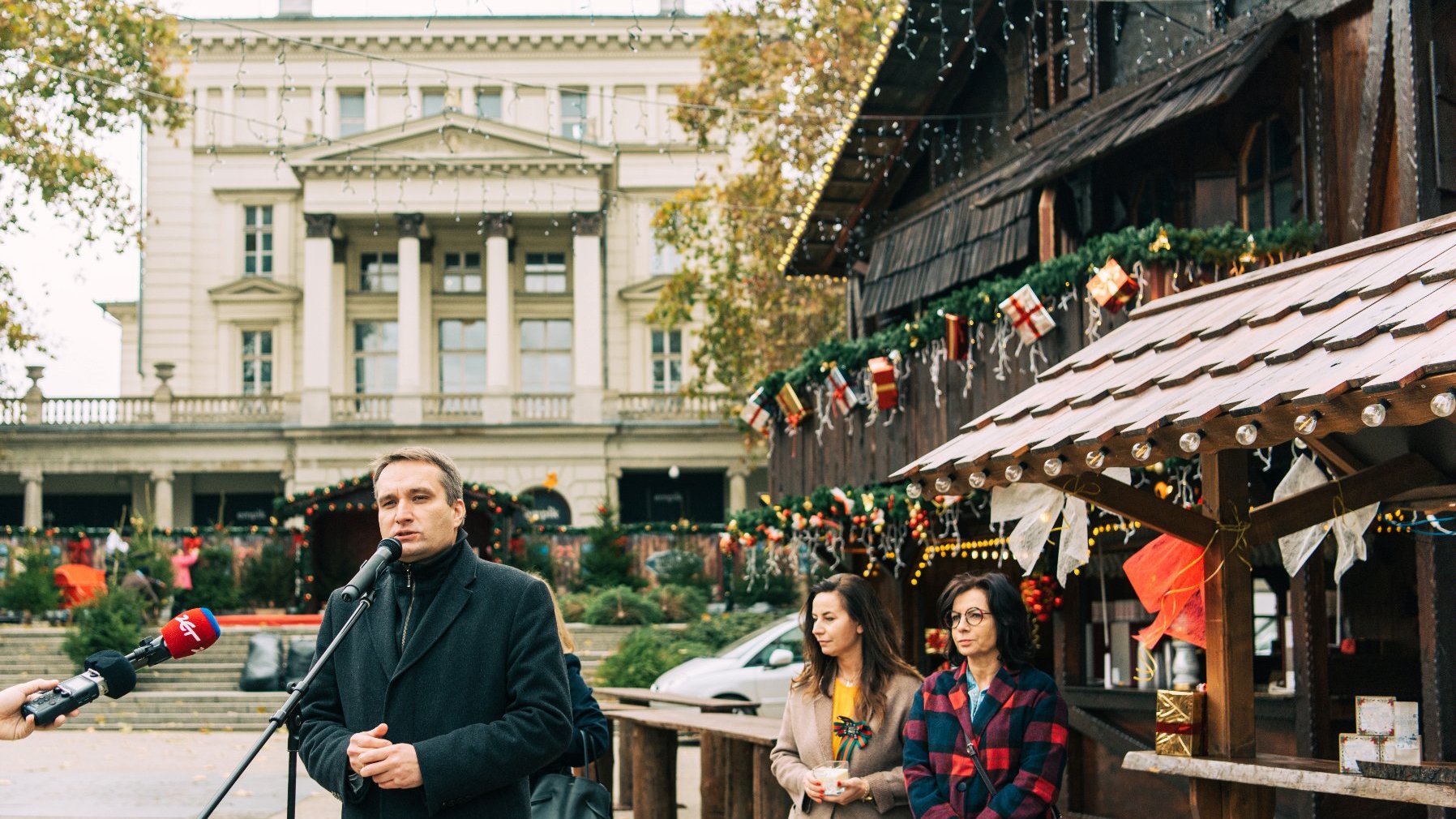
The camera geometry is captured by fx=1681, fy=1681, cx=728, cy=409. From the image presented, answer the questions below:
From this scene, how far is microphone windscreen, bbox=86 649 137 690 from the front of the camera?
15.5ft

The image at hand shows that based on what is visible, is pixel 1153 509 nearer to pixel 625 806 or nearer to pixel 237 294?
pixel 625 806

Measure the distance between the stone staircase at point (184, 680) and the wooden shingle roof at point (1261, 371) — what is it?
19.0m

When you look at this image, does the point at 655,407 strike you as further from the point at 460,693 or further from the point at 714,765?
the point at 460,693

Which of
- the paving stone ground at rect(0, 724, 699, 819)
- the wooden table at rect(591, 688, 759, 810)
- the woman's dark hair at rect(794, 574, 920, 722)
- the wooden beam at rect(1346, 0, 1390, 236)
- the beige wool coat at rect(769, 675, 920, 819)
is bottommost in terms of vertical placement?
the paving stone ground at rect(0, 724, 699, 819)

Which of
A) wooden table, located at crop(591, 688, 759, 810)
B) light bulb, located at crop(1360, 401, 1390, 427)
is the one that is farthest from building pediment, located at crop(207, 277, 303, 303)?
light bulb, located at crop(1360, 401, 1390, 427)

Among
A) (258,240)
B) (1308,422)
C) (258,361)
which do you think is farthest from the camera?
(258,361)

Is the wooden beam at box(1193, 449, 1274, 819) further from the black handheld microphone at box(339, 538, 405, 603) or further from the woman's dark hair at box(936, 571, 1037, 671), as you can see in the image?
the black handheld microphone at box(339, 538, 405, 603)

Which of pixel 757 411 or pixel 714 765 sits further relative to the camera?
pixel 757 411

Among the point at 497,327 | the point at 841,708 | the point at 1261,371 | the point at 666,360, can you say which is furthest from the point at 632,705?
the point at 666,360

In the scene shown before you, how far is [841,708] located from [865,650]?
29cm

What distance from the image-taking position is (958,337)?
14297 mm

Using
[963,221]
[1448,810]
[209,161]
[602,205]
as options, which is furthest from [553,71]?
[1448,810]

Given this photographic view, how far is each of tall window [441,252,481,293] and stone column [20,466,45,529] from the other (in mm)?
12922

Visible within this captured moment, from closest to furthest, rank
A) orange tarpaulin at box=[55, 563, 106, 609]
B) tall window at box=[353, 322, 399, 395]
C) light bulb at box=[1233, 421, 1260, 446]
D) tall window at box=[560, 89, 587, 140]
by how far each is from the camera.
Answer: light bulb at box=[1233, 421, 1260, 446] → orange tarpaulin at box=[55, 563, 106, 609] → tall window at box=[560, 89, 587, 140] → tall window at box=[353, 322, 399, 395]
